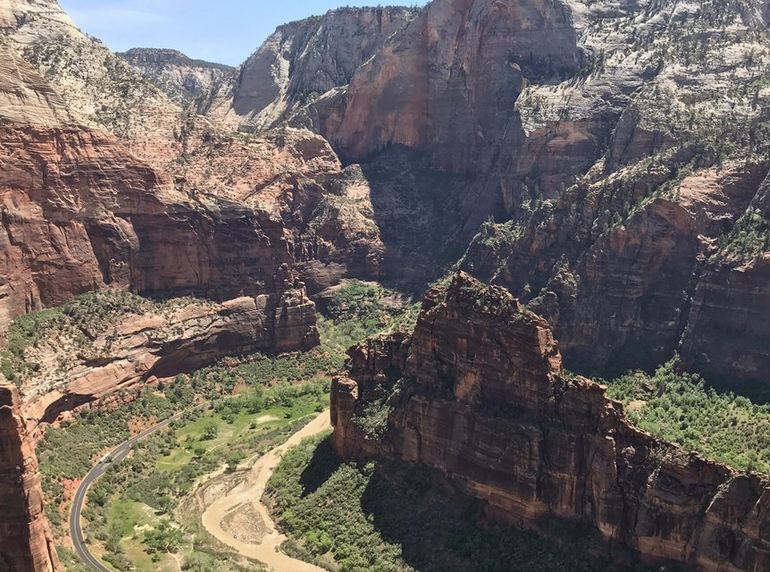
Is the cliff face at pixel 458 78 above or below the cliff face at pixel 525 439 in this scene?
above

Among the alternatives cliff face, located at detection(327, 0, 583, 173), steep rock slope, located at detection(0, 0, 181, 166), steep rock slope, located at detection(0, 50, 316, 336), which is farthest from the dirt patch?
cliff face, located at detection(327, 0, 583, 173)

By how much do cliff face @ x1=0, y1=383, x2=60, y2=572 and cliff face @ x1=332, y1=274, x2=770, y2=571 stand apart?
98.7ft

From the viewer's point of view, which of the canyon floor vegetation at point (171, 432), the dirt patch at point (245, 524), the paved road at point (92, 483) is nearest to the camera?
the paved road at point (92, 483)

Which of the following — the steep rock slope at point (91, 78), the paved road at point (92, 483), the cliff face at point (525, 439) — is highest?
the steep rock slope at point (91, 78)

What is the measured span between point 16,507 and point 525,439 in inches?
1248

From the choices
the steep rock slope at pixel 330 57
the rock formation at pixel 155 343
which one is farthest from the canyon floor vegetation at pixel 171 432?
the steep rock slope at pixel 330 57

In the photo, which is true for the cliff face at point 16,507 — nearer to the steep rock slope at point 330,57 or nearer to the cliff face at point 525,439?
the cliff face at point 525,439

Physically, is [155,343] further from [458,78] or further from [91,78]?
[458,78]

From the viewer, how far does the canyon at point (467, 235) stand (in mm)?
56312

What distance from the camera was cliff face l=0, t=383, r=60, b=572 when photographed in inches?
1623

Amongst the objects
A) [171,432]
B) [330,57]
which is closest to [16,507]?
[171,432]

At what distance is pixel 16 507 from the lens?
41.2 metres

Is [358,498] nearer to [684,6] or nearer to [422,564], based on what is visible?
[422,564]

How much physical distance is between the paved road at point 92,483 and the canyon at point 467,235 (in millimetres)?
6184
